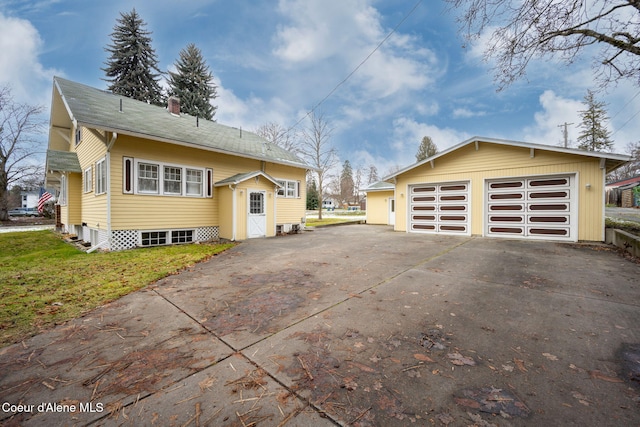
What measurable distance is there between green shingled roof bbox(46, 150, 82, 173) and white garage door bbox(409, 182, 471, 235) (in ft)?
53.6

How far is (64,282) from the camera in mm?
→ 4816

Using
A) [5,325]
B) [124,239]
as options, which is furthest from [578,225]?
[124,239]

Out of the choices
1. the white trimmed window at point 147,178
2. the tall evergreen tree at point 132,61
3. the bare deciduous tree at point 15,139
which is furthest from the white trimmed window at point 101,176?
the tall evergreen tree at point 132,61

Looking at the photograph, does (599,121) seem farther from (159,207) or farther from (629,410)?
(159,207)

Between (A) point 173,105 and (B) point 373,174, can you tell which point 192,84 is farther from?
(B) point 373,174

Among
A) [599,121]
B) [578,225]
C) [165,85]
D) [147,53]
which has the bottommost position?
[578,225]

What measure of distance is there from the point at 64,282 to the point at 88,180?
8.25 metres

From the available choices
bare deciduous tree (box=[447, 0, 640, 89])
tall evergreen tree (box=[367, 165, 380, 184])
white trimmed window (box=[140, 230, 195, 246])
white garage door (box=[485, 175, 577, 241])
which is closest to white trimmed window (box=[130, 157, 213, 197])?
white trimmed window (box=[140, 230, 195, 246])

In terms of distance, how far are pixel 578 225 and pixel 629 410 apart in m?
10.3

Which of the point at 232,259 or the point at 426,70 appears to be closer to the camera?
the point at 232,259

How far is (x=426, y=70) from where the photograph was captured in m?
15.5

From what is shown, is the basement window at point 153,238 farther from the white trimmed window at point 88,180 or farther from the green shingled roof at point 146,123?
the green shingled roof at point 146,123

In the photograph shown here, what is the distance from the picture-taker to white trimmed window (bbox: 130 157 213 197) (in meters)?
9.05

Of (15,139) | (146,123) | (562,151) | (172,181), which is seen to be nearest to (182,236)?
(172,181)
